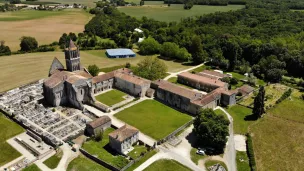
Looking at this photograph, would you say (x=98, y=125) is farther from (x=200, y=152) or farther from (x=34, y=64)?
(x=34, y=64)

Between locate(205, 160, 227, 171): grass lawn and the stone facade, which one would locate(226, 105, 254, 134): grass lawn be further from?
the stone facade

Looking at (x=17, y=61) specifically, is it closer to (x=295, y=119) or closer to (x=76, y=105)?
(x=76, y=105)

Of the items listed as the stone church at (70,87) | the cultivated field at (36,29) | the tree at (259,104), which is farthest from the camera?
the cultivated field at (36,29)

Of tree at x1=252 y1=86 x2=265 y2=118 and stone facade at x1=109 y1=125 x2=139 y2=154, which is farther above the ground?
tree at x1=252 y1=86 x2=265 y2=118

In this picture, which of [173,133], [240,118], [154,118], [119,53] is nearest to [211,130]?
[173,133]

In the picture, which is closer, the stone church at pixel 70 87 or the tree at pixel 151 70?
the stone church at pixel 70 87

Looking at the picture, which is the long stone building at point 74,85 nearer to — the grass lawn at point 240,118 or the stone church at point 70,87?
the stone church at point 70,87

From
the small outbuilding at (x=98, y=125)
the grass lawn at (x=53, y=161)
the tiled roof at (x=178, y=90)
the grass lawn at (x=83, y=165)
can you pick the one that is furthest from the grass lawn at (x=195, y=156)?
the grass lawn at (x=53, y=161)

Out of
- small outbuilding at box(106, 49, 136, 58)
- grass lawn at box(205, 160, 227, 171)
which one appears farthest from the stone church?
small outbuilding at box(106, 49, 136, 58)
